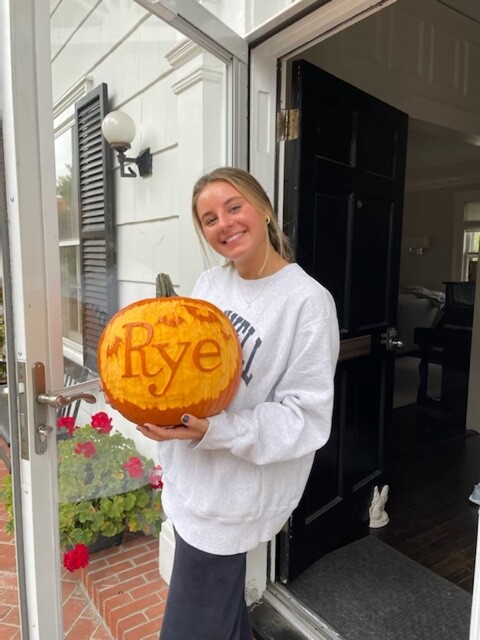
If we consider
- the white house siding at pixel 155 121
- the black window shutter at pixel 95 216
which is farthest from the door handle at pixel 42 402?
the white house siding at pixel 155 121

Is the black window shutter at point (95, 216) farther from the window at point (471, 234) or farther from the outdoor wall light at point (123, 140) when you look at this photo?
the window at point (471, 234)

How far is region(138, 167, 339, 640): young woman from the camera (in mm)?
997

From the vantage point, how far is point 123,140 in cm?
176

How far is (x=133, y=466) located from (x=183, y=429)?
1.39m

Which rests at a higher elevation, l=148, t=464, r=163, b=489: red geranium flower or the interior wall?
the interior wall

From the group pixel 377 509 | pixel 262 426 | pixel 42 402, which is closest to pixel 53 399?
pixel 42 402

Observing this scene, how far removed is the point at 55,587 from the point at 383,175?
2149 mm

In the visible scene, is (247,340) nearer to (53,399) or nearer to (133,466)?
(53,399)

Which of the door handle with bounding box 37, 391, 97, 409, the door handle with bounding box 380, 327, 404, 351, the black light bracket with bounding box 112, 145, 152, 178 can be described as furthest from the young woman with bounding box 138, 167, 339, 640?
the door handle with bounding box 380, 327, 404, 351

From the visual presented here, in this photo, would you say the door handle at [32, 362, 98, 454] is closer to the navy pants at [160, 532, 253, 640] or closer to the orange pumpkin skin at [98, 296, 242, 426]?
the orange pumpkin skin at [98, 296, 242, 426]

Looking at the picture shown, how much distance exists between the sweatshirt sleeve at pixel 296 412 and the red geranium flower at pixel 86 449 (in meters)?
1.04

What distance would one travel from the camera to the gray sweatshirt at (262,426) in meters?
0.99

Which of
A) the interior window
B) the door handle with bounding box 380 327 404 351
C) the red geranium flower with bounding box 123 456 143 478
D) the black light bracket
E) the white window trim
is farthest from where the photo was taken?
the white window trim

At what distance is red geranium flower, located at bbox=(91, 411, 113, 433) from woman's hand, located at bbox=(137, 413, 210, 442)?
1114mm
